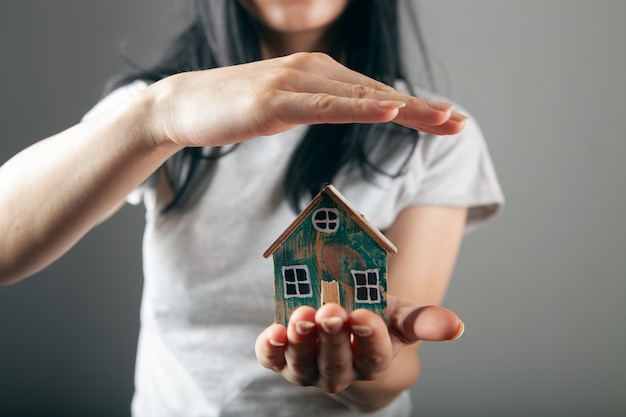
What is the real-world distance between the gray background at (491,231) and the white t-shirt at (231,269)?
432 mm

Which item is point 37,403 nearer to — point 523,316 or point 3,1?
point 3,1

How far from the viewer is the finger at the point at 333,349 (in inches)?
19.2

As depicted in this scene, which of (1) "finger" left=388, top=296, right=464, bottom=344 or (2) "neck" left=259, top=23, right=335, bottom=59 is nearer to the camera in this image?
(1) "finger" left=388, top=296, right=464, bottom=344

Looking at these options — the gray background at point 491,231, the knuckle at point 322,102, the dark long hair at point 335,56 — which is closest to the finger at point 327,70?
the knuckle at point 322,102

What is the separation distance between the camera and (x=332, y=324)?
48 cm

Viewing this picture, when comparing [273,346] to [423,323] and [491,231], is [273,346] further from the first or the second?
[491,231]

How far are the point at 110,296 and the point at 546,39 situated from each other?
1.07m

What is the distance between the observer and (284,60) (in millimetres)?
554

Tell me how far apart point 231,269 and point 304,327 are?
47cm

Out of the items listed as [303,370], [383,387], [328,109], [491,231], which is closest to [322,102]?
[328,109]

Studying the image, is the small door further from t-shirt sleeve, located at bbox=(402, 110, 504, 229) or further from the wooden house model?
t-shirt sleeve, located at bbox=(402, 110, 504, 229)

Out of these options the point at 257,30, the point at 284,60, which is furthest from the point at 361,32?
the point at 284,60

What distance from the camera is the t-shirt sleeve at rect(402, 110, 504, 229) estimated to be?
97cm

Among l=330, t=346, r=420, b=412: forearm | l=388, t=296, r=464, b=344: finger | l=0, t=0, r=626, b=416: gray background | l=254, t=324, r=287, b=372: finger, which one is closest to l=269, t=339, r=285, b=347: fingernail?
l=254, t=324, r=287, b=372: finger
